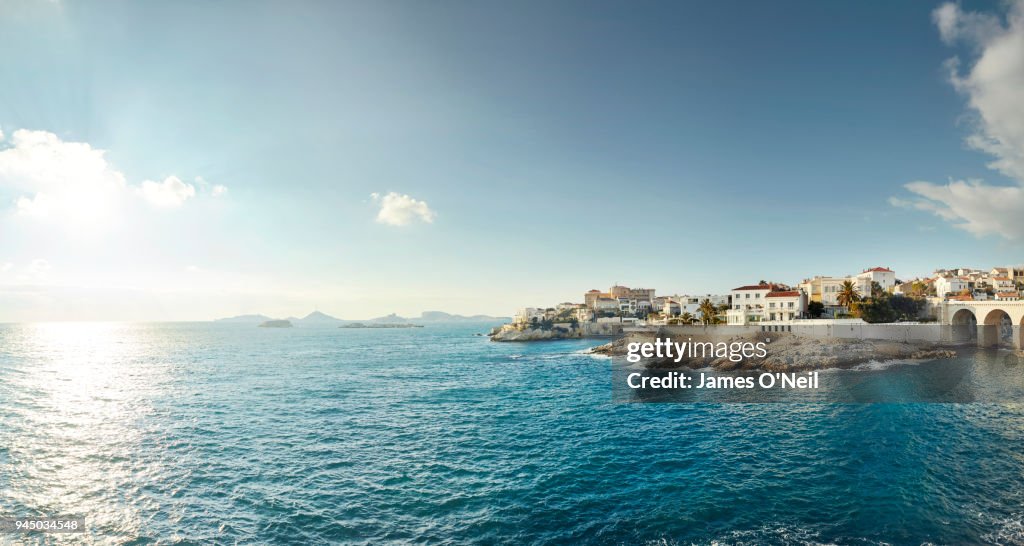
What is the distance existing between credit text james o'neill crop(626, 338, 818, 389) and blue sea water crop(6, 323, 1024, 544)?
30.6ft

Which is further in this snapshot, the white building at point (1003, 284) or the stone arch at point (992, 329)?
the white building at point (1003, 284)

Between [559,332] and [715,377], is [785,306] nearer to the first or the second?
[715,377]

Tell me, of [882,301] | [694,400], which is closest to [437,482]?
[694,400]

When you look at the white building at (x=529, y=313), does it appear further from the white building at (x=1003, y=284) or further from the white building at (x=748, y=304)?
the white building at (x=1003, y=284)

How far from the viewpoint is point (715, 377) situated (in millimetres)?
52031

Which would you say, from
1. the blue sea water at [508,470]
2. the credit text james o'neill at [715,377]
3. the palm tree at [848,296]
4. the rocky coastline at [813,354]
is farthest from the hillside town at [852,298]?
the blue sea water at [508,470]

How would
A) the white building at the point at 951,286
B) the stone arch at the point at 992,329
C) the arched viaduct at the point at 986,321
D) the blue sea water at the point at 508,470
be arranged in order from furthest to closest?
the white building at the point at 951,286, the stone arch at the point at 992,329, the arched viaduct at the point at 986,321, the blue sea water at the point at 508,470

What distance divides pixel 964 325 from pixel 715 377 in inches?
2230

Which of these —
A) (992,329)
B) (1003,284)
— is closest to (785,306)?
(992,329)

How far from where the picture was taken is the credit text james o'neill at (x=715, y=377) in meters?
48.8

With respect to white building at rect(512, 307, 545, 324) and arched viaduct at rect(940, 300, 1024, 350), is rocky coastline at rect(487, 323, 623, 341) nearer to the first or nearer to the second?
white building at rect(512, 307, 545, 324)

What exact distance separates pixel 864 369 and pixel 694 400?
26.4 metres

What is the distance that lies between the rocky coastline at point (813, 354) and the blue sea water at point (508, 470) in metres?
17.8

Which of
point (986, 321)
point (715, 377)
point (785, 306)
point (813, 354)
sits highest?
point (785, 306)
